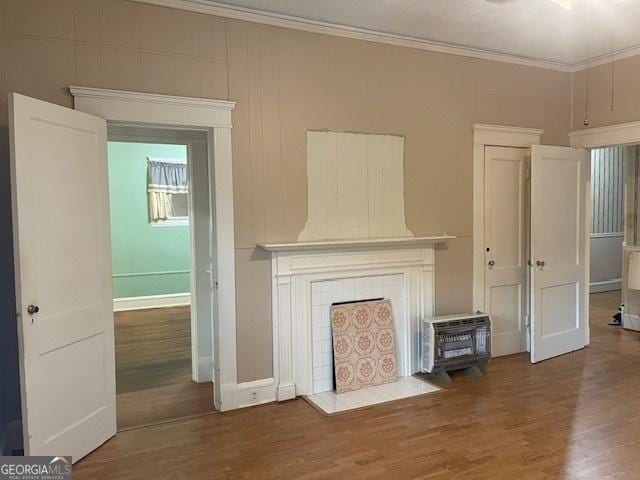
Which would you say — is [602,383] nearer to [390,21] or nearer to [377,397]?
[377,397]

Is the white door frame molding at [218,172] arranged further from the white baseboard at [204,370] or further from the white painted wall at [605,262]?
the white painted wall at [605,262]

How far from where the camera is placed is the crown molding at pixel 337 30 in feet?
10.8

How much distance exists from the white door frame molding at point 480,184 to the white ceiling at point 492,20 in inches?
27.4

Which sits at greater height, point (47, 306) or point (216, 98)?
point (216, 98)

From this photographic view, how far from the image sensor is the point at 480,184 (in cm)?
446

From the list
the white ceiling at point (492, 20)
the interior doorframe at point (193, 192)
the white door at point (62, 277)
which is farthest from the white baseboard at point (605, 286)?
the white door at point (62, 277)

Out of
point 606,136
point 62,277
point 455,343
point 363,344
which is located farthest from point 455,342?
point 62,277

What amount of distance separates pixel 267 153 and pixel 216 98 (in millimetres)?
507

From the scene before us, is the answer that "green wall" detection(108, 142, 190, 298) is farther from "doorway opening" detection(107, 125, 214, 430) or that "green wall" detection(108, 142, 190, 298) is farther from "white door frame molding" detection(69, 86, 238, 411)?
"white door frame molding" detection(69, 86, 238, 411)

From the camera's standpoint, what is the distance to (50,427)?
2.62 metres

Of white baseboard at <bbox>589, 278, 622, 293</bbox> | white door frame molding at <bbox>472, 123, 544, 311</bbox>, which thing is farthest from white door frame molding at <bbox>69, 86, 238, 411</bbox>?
white baseboard at <bbox>589, 278, 622, 293</bbox>

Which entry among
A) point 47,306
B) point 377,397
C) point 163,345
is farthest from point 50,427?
point 163,345

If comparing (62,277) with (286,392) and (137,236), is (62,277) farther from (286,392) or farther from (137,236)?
(137,236)
